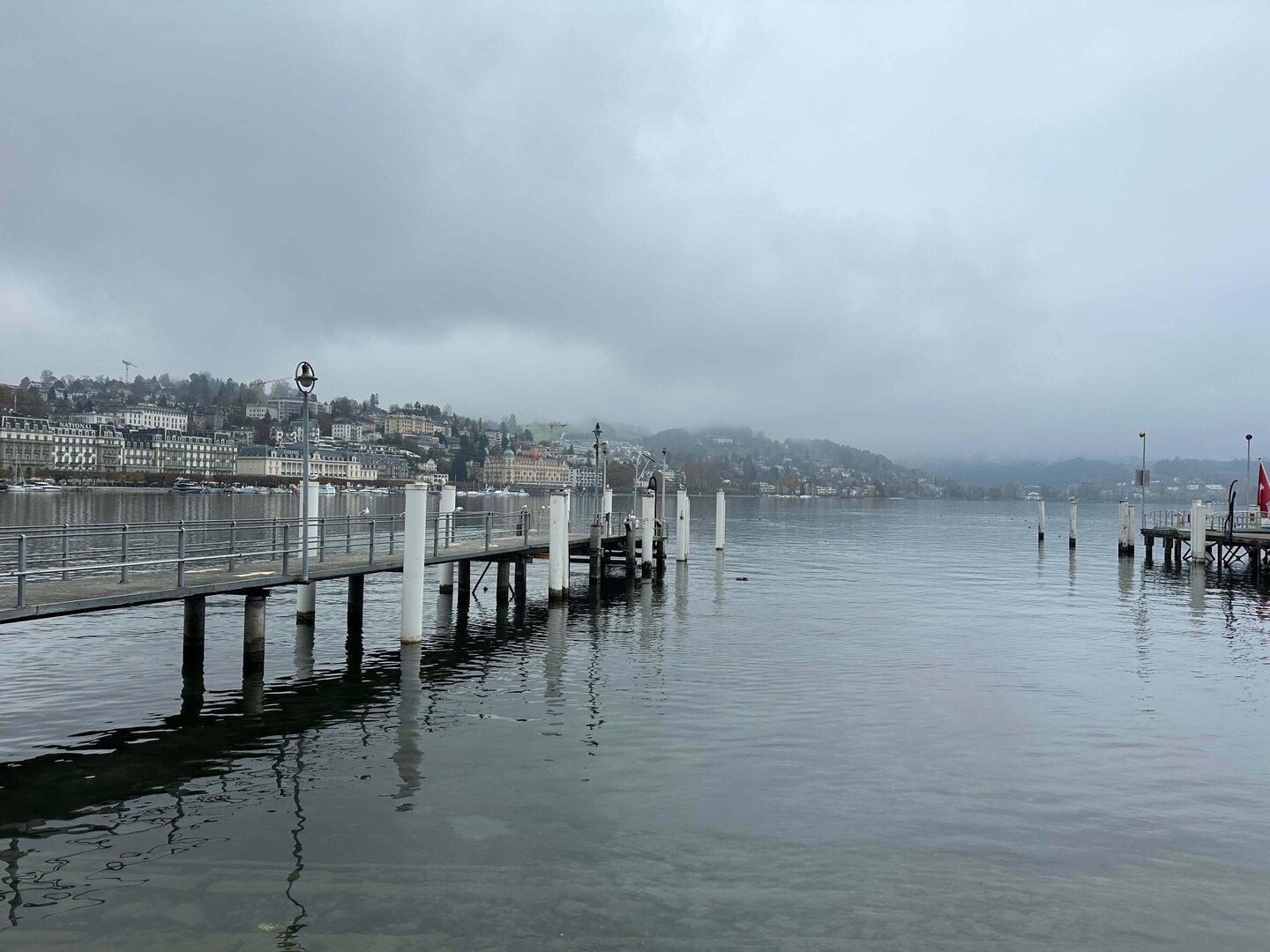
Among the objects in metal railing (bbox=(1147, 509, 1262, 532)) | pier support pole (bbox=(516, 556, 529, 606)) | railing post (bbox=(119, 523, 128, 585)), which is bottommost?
pier support pole (bbox=(516, 556, 529, 606))

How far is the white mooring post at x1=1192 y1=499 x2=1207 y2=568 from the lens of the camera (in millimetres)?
49572

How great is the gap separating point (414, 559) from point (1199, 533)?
4586 centimetres

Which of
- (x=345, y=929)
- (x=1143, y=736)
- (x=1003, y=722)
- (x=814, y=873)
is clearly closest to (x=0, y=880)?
(x=345, y=929)

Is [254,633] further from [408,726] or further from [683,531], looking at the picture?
[683,531]

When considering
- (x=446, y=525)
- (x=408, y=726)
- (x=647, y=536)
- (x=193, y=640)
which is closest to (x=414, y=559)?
(x=193, y=640)

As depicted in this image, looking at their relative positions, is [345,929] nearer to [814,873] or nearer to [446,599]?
[814,873]

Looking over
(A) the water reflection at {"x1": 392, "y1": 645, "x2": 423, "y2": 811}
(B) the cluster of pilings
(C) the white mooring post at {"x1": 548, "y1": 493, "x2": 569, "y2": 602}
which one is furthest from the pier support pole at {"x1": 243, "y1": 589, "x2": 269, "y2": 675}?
(C) the white mooring post at {"x1": 548, "y1": 493, "x2": 569, "y2": 602}

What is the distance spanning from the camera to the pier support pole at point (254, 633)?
19.4m

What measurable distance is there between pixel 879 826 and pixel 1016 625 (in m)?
20.5

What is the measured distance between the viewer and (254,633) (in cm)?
1952

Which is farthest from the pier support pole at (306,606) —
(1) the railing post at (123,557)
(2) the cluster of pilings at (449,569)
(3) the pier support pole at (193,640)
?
(1) the railing post at (123,557)

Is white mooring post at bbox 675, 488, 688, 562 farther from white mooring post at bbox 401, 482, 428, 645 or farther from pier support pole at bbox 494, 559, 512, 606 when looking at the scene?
white mooring post at bbox 401, 482, 428, 645

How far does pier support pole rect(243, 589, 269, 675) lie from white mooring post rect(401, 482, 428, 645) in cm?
315

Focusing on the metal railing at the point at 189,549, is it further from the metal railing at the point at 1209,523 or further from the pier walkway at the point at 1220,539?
the metal railing at the point at 1209,523
